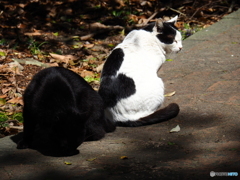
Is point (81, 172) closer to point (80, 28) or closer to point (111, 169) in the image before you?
point (111, 169)

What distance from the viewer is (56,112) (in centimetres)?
276

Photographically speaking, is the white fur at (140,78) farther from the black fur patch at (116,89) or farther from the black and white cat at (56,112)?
the black and white cat at (56,112)

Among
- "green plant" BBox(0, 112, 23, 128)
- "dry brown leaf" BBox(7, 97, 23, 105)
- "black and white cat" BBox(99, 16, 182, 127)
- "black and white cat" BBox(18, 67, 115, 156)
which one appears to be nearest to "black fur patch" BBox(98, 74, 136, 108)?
"black and white cat" BBox(99, 16, 182, 127)

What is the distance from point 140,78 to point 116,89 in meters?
0.28

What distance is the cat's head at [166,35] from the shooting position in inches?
171

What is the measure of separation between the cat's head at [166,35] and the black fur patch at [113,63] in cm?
73

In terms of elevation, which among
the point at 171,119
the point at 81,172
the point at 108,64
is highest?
the point at 108,64

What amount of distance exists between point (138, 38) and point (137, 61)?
42 centimetres

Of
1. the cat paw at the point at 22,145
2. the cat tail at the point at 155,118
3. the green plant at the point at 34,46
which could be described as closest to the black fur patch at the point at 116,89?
the cat tail at the point at 155,118

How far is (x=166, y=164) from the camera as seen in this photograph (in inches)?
103

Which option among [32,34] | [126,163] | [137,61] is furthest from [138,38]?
[32,34]

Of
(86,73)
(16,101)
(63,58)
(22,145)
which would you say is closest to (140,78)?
(22,145)

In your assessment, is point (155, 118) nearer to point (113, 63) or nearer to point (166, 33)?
point (113, 63)

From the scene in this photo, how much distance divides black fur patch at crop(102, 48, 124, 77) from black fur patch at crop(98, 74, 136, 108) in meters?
0.07
